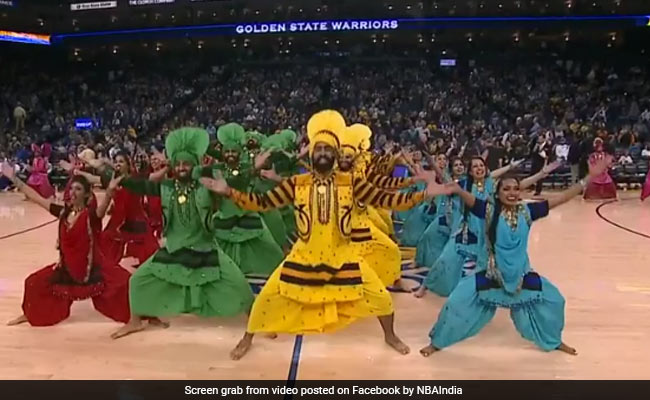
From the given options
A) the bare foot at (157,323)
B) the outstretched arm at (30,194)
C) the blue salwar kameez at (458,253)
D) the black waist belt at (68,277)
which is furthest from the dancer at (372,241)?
the outstretched arm at (30,194)

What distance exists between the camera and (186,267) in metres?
4.73

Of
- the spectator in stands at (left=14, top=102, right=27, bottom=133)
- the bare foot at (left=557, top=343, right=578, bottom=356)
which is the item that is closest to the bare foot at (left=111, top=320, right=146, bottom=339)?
the bare foot at (left=557, top=343, right=578, bottom=356)

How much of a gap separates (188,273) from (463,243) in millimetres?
2314

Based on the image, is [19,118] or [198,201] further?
[19,118]

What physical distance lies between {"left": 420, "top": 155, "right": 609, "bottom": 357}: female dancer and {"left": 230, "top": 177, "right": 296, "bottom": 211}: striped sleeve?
1072mm

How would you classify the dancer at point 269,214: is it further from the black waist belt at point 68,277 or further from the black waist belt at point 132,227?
the black waist belt at point 68,277

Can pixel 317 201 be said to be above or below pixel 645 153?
above

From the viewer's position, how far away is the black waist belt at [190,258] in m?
4.75

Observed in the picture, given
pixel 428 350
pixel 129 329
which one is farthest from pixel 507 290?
pixel 129 329

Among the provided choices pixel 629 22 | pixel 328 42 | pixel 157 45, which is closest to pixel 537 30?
pixel 629 22

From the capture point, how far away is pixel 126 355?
4.44 metres

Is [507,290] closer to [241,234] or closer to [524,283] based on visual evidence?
[524,283]

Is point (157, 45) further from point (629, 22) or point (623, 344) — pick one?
point (623, 344)

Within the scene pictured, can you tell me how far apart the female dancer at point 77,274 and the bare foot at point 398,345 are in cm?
185
